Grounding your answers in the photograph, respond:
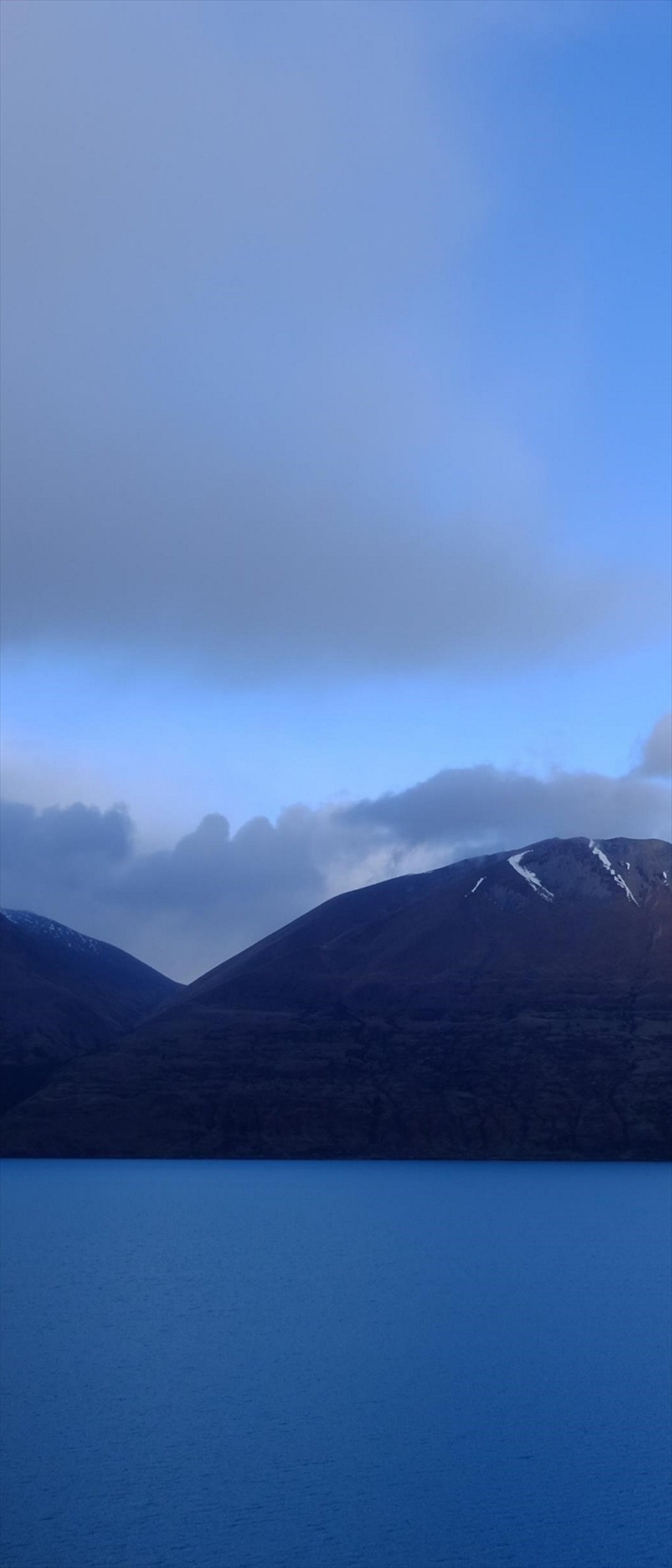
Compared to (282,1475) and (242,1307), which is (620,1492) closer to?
(282,1475)

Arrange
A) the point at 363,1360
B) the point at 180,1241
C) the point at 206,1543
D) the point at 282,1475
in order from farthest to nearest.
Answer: the point at 180,1241, the point at 363,1360, the point at 282,1475, the point at 206,1543

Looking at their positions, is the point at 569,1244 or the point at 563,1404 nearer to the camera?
the point at 563,1404

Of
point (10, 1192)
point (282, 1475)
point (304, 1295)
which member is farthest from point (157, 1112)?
point (282, 1475)

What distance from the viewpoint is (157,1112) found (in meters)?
176

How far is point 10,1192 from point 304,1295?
2536 inches

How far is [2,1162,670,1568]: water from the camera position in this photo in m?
28.7

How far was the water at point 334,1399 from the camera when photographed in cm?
2870

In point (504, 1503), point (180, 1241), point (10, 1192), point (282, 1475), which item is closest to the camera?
point (504, 1503)

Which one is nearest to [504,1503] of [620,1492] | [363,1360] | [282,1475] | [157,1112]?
[620,1492]

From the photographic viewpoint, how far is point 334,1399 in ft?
132

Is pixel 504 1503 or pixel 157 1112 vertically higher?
pixel 157 1112

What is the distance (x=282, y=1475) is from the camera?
107ft

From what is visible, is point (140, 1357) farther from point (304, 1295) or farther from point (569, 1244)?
point (569, 1244)

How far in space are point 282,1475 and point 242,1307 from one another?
24265 mm
